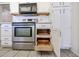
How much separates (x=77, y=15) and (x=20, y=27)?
53.9 inches

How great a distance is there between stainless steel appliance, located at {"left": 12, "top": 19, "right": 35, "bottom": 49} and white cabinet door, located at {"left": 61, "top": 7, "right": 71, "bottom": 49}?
719 mm

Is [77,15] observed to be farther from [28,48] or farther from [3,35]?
[3,35]

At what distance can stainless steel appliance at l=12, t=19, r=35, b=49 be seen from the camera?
3359 millimetres

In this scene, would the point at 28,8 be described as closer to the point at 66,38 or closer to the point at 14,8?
the point at 14,8

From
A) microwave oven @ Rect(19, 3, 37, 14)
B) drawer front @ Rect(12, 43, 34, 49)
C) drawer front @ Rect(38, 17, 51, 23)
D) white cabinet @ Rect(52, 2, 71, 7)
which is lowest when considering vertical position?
drawer front @ Rect(12, 43, 34, 49)

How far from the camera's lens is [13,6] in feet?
11.4

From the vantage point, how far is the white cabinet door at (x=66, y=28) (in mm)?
3336

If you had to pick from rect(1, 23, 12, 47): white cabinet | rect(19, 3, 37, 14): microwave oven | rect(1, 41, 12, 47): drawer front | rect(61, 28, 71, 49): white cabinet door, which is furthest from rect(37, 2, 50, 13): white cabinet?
rect(1, 41, 12, 47): drawer front

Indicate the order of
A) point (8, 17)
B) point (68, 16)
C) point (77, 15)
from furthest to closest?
point (8, 17)
point (68, 16)
point (77, 15)

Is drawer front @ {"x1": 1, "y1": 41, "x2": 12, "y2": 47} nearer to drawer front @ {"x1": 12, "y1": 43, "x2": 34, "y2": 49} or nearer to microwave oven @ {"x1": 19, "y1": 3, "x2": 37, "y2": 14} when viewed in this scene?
drawer front @ {"x1": 12, "y1": 43, "x2": 34, "y2": 49}

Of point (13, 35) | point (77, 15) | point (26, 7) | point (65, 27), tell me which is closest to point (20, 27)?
point (13, 35)

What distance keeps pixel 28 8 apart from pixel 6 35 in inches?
34.2

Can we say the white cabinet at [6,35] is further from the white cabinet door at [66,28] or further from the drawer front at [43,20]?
the white cabinet door at [66,28]

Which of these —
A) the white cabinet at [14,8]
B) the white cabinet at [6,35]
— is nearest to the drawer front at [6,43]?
the white cabinet at [6,35]
